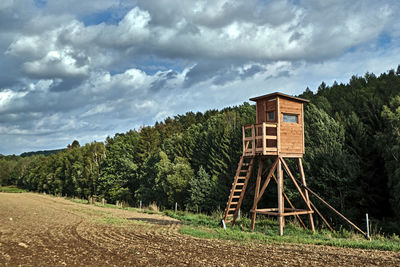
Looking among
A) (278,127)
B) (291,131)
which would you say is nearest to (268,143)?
(278,127)

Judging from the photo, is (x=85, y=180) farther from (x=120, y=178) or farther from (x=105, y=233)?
(x=105, y=233)

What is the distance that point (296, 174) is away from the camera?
27.4m

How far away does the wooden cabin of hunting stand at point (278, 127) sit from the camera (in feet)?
58.6

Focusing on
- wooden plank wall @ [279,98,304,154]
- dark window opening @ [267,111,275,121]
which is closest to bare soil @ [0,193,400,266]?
wooden plank wall @ [279,98,304,154]

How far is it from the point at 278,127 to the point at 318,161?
10426mm

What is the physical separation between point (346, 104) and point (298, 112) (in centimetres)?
1462

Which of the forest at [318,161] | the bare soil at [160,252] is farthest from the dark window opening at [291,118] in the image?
the forest at [318,161]

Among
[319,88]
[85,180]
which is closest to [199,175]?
[319,88]

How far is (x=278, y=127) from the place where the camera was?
704 inches

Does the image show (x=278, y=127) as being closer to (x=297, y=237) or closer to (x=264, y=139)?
(x=264, y=139)

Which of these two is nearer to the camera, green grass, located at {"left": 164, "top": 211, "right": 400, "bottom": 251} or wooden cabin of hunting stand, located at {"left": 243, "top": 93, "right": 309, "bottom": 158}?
green grass, located at {"left": 164, "top": 211, "right": 400, "bottom": 251}

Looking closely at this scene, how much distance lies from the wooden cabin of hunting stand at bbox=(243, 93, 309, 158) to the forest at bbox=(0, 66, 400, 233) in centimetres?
838

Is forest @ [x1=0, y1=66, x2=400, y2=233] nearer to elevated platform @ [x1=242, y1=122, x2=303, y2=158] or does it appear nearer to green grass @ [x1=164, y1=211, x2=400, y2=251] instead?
green grass @ [x1=164, y1=211, x2=400, y2=251]

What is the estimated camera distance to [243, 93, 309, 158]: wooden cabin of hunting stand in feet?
58.6
